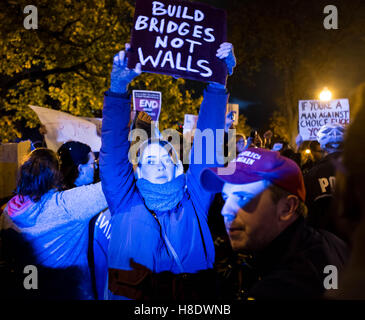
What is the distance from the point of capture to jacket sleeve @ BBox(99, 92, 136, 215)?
2033mm

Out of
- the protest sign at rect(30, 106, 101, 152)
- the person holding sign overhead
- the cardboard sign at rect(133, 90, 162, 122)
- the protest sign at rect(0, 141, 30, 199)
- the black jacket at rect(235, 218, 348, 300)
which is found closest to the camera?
the black jacket at rect(235, 218, 348, 300)

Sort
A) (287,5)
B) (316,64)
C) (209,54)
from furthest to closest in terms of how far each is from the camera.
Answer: (316,64), (287,5), (209,54)

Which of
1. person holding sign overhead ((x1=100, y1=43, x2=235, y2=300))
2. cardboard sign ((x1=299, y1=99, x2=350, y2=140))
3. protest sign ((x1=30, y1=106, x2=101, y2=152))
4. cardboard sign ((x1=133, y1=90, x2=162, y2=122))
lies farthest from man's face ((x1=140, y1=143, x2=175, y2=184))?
cardboard sign ((x1=299, y1=99, x2=350, y2=140))

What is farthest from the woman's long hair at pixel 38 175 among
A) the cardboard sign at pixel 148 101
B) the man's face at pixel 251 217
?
the cardboard sign at pixel 148 101

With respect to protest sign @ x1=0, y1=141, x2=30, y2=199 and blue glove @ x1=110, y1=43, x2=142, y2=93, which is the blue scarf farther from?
protest sign @ x1=0, y1=141, x2=30, y2=199

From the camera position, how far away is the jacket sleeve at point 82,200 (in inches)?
94.0

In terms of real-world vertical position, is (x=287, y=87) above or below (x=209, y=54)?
above

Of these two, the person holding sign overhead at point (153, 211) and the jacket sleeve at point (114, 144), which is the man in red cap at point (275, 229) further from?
the jacket sleeve at point (114, 144)

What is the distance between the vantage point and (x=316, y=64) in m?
18.5

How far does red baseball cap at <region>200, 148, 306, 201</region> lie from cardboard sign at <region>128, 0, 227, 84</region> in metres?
0.92

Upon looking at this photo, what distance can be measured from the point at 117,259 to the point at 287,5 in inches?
738

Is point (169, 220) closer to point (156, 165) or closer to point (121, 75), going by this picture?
point (156, 165)
